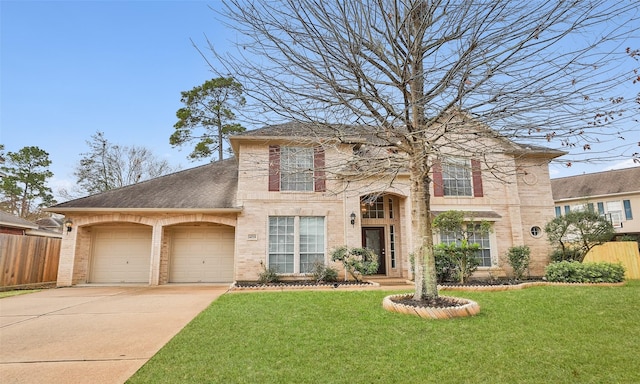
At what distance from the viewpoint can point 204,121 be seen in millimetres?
21047

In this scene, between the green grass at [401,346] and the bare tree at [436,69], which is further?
the bare tree at [436,69]

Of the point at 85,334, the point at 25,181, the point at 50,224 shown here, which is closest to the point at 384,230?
the point at 85,334

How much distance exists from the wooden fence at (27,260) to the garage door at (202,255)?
4.83 metres

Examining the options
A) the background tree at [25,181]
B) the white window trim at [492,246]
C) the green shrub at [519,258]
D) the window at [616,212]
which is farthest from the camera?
the background tree at [25,181]

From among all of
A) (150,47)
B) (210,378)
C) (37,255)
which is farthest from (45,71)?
(210,378)

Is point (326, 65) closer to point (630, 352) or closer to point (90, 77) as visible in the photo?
point (630, 352)

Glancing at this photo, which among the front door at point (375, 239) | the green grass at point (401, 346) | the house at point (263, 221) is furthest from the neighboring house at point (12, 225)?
the front door at point (375, 239)

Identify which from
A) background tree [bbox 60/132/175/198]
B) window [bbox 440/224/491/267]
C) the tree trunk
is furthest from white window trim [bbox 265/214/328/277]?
background tree [bbox 60/132/175/198]

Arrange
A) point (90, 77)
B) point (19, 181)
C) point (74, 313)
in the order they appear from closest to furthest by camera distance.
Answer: point (74, 313) < point (90, 77) < point (19, 181)

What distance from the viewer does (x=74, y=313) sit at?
6738 millimetres

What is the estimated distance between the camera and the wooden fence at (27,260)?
36.3 ft

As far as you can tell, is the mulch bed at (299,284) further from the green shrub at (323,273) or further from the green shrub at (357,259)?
the green shrub at (357,259)

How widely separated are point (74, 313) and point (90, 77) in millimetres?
11459

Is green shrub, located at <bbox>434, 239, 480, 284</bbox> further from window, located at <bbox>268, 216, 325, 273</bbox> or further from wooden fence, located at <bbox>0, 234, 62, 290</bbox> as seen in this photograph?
wooden fence, located at <bbox>0, 234, 62, 290</bbox>
